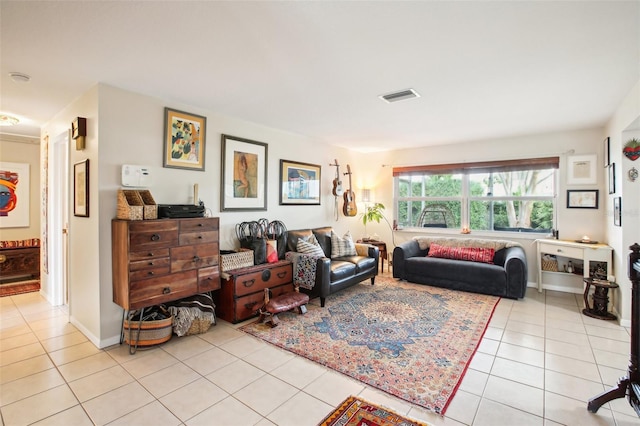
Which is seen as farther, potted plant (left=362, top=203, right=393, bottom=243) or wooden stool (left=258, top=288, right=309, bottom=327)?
potted plant (left=362, top=203, right=393, bottom=243)

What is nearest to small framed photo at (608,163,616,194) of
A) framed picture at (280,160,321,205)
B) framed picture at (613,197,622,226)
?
framed picture at (613,197,622,226)

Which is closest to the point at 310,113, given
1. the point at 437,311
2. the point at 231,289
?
the point at 231,289

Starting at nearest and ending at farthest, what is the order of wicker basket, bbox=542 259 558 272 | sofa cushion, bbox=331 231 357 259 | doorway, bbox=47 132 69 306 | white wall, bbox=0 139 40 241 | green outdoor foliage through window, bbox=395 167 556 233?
doorway, bbox=47 132 69 306, wicker basket, bbox=542 259 558 272, sofa cushion, bbox=331 231 357 259, green outdoor foliage through window, bbox=395 167 556 233, white wall, bbox=0 139 40 241

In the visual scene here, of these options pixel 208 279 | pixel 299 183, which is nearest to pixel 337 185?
pixel 299 183

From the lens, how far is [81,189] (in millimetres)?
2982

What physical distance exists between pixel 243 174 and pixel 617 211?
4.38 meters

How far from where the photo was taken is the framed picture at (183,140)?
10.5ft

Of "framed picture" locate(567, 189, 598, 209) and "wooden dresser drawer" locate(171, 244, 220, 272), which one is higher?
"framed picture" locate(567, 189, 598, 209)

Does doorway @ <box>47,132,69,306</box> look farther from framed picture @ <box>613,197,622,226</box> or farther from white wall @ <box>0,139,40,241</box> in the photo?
framed picture @ <box>613,197,622,226</box>

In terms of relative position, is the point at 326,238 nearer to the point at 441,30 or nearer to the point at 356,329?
the point at 356,329

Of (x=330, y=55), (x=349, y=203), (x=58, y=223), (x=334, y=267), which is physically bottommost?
(x=334, y=267)

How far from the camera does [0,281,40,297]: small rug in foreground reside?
14.5ft

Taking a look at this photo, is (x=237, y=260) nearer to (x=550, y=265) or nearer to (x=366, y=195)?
(x=366, y=195)

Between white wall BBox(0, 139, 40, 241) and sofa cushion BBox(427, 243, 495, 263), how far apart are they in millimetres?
6735
